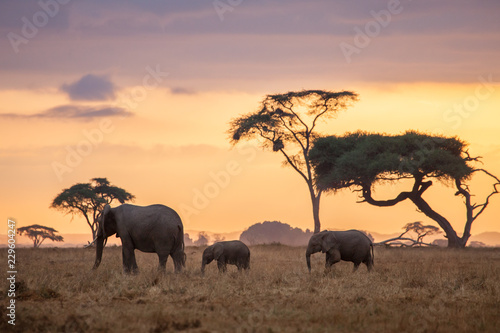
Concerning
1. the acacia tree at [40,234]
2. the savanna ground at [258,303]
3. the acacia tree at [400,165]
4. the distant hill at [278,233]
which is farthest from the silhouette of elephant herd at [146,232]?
the distant hill at [278,233]

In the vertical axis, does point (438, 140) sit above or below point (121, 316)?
above

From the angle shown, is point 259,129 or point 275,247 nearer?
point 275,247

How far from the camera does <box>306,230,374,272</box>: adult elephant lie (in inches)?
843

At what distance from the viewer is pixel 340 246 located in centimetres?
2172

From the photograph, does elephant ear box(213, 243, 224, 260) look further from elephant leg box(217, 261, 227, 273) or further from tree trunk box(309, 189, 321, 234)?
tree trunk box(309, 189, 321, 234)

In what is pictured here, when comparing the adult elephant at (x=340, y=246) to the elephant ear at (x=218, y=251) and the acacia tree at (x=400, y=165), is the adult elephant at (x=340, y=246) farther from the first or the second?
the acacia tree at (x=400, y=165)

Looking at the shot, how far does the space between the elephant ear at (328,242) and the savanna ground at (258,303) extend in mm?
Answer: 2898

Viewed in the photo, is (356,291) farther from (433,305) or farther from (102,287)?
(102,287)

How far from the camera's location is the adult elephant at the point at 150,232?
62.2 ft

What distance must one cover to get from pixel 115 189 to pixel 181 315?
52079mm

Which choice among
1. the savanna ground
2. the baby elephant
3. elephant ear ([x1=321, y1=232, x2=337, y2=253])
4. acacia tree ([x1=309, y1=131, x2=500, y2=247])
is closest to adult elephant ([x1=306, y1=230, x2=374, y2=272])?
elephant ear ([x1=321, y1=232, x2=337, y2=253])

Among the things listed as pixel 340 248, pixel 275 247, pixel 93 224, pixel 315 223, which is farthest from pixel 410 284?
pixel 93 224

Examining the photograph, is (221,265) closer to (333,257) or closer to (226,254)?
(226,254)

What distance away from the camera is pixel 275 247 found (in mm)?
39531
